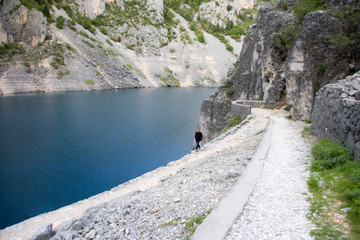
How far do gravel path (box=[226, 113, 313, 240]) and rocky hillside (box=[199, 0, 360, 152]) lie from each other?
9.13m

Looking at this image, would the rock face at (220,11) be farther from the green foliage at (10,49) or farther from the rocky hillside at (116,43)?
the green foliage at (10,49)

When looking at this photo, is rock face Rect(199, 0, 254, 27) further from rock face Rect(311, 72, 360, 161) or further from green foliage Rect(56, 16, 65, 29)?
rock face Rect(311, 72, 360, 161)

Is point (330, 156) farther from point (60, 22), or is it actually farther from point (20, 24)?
point (60, 22)

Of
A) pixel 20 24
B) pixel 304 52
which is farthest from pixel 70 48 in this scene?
pixel 304 52

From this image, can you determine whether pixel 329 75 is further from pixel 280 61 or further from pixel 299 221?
pixel 299 221

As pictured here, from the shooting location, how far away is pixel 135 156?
969 inches

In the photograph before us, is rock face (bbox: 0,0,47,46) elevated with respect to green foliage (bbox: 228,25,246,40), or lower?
lower

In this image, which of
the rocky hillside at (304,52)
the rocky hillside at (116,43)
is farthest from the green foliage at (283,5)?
the rocky hillside at (116,43)

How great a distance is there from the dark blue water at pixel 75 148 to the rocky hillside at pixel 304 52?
27.5 feet

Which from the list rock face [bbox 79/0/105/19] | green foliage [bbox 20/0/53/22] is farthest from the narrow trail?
rock face [bbox 79/0/105/19]

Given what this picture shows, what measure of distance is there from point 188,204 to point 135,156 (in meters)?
18.9

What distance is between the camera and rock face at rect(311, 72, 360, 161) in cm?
729

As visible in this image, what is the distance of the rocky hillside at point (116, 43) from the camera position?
6931cm

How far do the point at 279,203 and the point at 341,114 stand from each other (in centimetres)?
453
